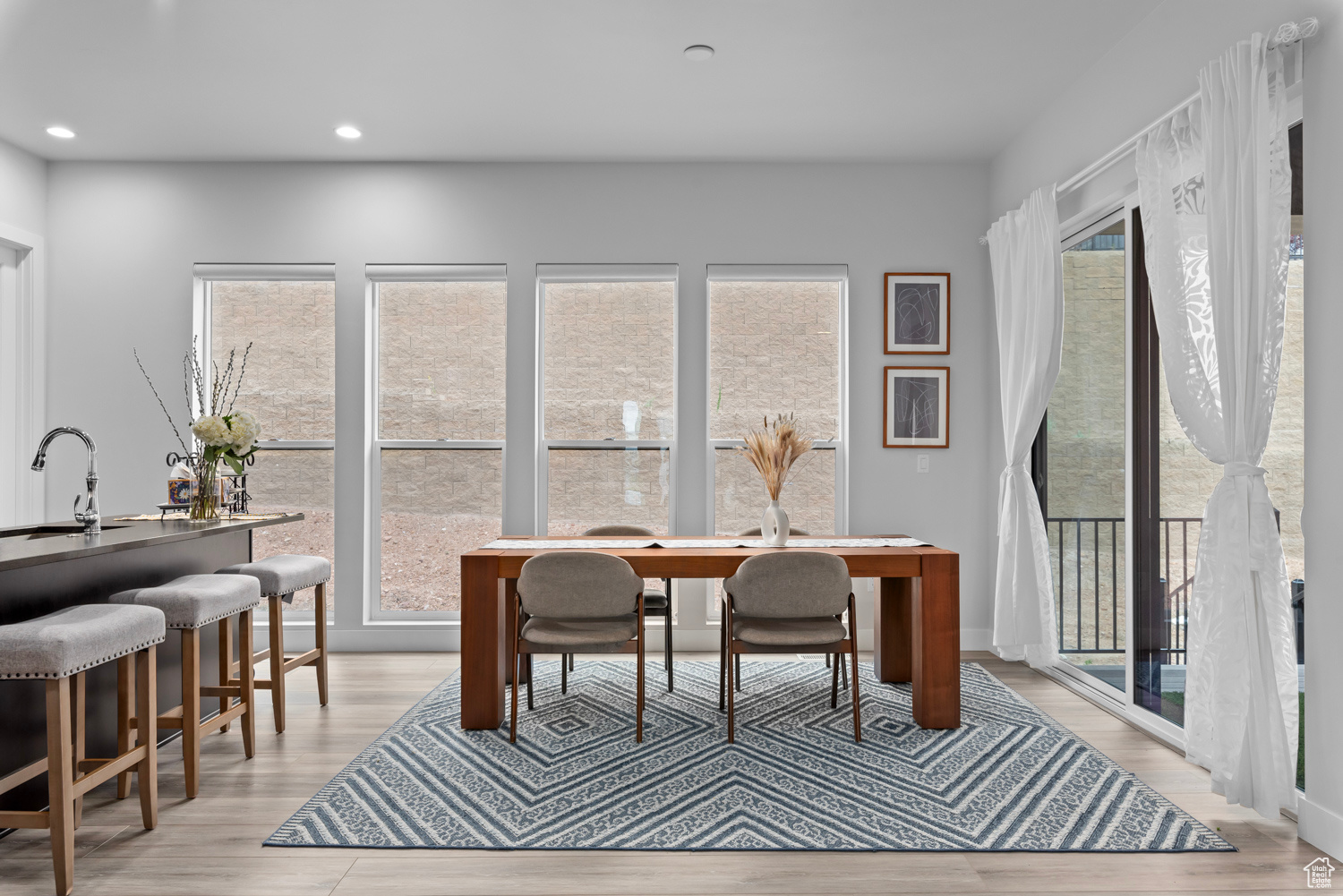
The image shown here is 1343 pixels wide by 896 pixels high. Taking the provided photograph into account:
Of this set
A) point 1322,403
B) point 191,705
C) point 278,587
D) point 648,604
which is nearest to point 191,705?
point 191,705

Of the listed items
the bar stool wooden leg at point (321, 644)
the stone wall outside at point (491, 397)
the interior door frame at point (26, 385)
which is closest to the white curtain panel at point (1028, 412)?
the stone wall outside at point (491, 397)

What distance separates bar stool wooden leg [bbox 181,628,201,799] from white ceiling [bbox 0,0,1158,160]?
8.11 feet

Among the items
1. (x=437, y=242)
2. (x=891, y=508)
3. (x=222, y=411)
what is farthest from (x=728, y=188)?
(x=222, y=411)

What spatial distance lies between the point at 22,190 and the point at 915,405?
5.46 meters

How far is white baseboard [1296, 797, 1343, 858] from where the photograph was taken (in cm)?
225

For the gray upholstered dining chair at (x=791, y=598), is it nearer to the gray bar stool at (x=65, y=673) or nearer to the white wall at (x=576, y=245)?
the white wall at (x=576, y=245)

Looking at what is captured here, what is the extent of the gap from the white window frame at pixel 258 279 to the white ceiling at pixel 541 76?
67cm

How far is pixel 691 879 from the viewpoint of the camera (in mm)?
2164

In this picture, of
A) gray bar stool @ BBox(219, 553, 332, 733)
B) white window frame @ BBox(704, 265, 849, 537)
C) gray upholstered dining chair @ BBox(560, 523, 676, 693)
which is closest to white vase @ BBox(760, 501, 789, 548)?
gray upholstered dining chair @ BBox(560, 523, 676, 693)

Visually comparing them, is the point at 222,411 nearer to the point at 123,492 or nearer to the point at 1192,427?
the point at 123,492

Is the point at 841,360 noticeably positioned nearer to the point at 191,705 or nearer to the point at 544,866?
the point at 544,866

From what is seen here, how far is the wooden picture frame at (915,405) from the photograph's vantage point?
15.9 ft

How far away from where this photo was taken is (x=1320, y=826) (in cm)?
232

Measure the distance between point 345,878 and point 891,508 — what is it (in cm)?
361
